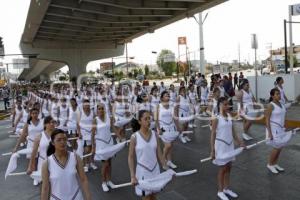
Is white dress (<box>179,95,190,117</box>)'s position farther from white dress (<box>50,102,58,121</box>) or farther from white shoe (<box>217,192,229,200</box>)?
white shoe (<box>217,192,229,200</box>)

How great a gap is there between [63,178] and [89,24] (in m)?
31.6

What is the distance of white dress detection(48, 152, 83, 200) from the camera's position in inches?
159

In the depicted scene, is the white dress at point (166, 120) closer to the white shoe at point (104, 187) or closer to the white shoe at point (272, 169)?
the white shoe at point (104, 187)

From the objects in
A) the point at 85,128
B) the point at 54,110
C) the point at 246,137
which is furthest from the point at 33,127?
the point at 246,137

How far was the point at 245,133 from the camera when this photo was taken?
1150cm

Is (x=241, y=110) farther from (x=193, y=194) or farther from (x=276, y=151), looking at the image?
(x=193, y=194)

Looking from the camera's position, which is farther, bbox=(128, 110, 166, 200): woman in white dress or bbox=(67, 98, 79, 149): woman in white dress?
bbox=(67, 98, 79, 149): woman in white dress

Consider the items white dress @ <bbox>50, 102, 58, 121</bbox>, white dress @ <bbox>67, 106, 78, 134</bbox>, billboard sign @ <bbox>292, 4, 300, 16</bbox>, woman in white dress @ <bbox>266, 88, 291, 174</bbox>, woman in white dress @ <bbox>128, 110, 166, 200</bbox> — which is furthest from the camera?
billboard sign @ <bbox>292, 4, 300, 16</bbox>

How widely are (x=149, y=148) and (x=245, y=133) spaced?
7.09m

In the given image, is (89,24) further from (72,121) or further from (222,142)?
(222,142)

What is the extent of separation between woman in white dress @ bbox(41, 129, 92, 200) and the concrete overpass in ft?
66.7

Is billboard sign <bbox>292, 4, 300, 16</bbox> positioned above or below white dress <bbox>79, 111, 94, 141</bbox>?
above

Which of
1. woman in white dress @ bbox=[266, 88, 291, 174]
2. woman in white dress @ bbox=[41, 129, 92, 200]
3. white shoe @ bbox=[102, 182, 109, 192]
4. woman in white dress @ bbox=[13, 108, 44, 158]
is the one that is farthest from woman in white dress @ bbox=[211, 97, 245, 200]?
woman in white dress @ bbox=[13, 108, 44, 158]

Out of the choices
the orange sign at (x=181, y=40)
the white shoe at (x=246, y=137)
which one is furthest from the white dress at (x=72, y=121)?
the orange sign at (x=181, y=40)
